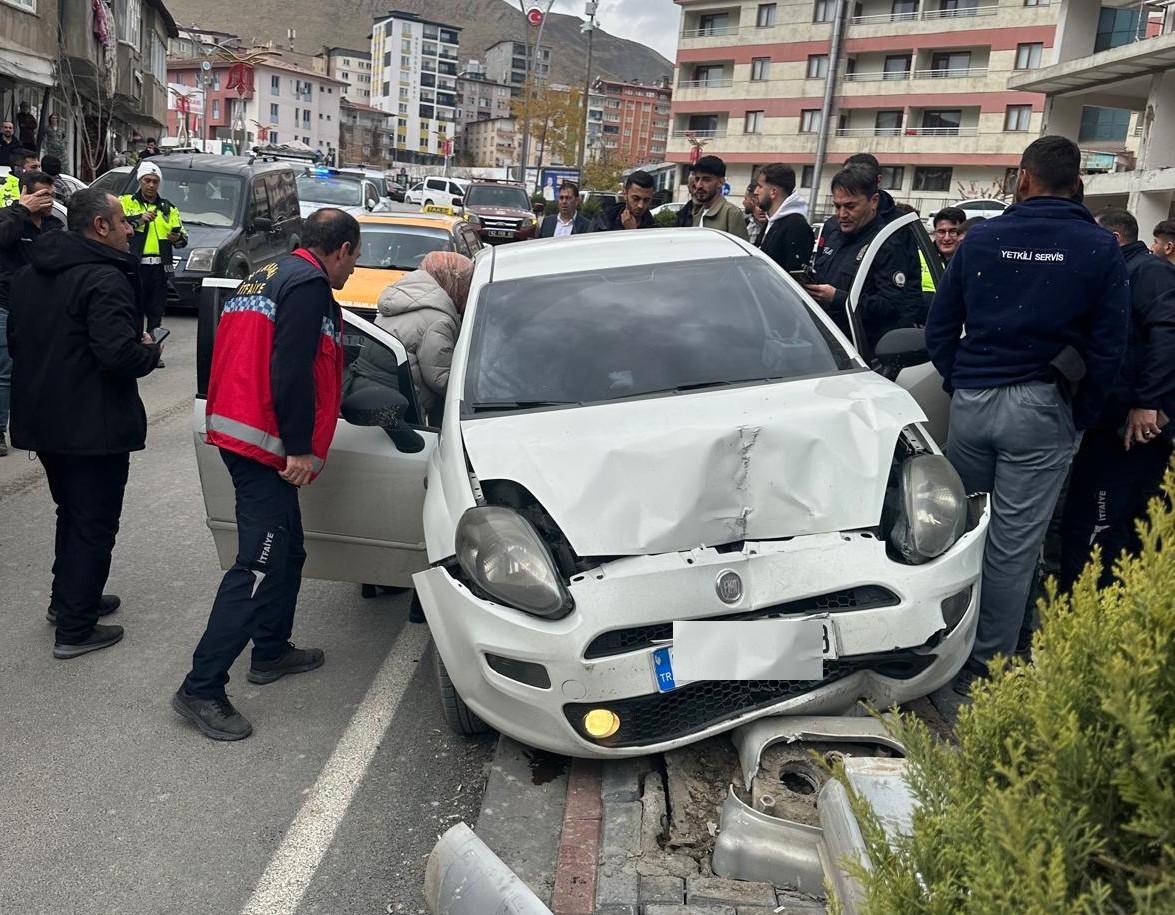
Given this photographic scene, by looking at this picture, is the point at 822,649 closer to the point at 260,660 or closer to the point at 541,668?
the point at 541,668

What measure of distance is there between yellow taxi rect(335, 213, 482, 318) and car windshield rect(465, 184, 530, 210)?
17.2 metres

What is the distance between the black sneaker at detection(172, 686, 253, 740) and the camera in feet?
13.0

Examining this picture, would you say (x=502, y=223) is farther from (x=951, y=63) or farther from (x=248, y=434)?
(x=951, y=63)

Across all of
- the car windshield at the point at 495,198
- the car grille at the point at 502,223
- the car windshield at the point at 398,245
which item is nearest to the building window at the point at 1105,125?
the car windshield at the point at 495,198

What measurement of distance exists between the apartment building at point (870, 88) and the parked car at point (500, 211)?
21.3 metres

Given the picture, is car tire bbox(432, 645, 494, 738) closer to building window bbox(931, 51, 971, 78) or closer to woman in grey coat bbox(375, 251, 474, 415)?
woman in grey coat bbox(375, 251, 474, 415)

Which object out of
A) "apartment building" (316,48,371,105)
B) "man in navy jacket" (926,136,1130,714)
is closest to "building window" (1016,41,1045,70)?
"man in navy jacket" (926,136,1130,714)

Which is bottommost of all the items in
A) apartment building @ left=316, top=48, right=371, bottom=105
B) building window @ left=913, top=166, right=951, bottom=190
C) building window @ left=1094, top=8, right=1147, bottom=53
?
building window @ left=913, top=166, right=951, bottom=190

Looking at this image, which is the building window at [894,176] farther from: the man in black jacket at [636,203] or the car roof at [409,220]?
the man in black jacket at [636,203]

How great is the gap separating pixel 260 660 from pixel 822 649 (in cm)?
246

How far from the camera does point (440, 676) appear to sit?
3.80 m

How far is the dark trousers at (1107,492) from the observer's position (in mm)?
4578

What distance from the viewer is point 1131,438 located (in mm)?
4430

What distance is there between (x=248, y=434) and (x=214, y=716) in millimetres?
1065
